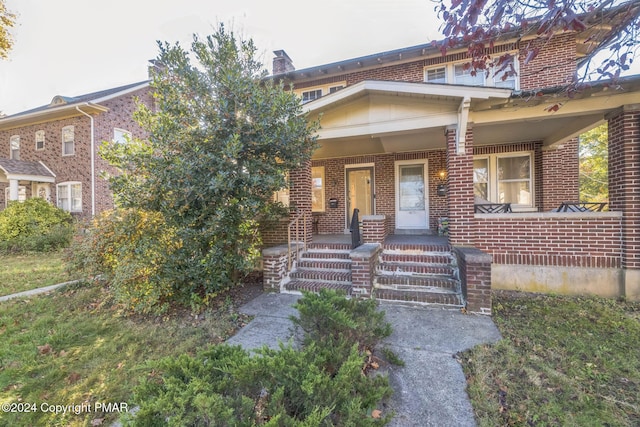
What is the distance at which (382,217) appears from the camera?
20.6ft

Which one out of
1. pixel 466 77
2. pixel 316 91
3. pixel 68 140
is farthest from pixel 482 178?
pixel 68 140

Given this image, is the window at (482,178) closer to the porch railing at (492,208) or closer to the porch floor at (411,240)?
the porch railing at (492,208)

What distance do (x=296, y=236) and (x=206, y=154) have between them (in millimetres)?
2832

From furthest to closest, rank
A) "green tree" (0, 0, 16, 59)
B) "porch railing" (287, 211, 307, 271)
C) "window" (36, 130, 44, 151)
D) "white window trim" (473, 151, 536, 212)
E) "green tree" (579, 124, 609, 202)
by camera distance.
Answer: "green tree" (579, 124, 609, 202)
"window" (36, 130, 44, 151)
"green tree" (0, 0, 16, 59)
"white window trim" (473, 151, 536, 212)
"porch railing" (287, 211, 307, 271)

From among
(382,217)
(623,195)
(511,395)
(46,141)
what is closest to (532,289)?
(623,195)

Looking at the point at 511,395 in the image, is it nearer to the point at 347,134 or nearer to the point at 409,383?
the point at 409,383

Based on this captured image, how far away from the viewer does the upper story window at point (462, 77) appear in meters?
8.11

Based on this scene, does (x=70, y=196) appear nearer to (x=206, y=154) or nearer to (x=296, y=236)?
(x=296, y=236)

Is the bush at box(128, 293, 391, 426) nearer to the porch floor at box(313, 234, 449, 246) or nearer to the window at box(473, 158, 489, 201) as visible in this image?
the porch floor at box(313, 234, 449, 246)

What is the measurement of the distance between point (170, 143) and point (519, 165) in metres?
9.29

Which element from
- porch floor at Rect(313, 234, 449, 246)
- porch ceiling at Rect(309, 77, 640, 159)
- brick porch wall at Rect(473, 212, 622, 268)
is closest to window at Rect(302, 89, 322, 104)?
porch ceiling at Rect(309, 77, 640, 159)

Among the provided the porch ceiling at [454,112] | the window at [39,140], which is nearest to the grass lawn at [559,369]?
the porch ceiling at [454,112]

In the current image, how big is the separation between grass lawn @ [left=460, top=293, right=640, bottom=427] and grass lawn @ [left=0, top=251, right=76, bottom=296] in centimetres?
844

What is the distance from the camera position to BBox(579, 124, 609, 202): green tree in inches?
738
